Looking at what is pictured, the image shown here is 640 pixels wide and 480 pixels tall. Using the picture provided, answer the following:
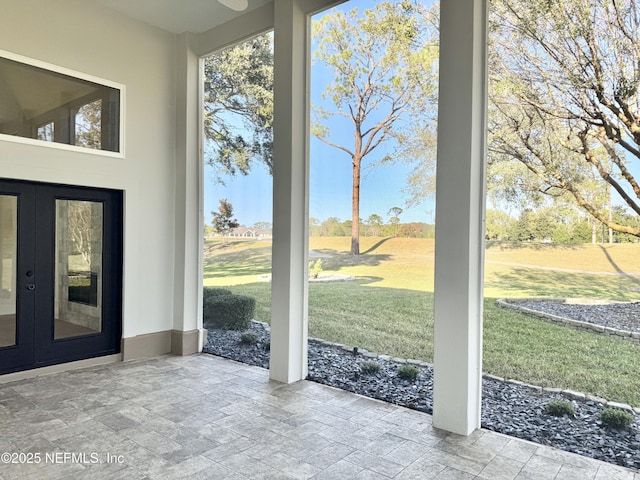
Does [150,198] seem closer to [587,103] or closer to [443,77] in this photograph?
[443,77]

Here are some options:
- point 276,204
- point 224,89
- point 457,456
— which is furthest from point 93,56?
point 457,456

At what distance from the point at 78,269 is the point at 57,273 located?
0.72ft

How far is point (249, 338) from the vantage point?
5.32 meters

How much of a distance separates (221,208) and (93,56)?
7.09 feet

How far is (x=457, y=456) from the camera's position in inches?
120

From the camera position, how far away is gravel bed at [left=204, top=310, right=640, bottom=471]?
3.04 m

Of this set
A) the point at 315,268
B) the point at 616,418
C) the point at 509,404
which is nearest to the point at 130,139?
the point at 315,268

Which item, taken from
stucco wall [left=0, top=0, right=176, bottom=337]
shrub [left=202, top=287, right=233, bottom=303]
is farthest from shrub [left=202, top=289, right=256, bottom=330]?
stucco wall [left=0, top=0, right=176, bottom=337]

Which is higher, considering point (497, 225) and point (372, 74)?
point (372, 74)

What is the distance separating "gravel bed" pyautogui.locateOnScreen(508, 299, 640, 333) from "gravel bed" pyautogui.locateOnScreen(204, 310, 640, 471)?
0.56 m

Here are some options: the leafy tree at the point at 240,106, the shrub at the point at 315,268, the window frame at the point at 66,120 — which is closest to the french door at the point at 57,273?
the window frame at the point at 66,120

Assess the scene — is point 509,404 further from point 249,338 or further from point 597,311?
point 249,338

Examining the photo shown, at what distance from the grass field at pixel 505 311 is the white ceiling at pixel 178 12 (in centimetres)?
285

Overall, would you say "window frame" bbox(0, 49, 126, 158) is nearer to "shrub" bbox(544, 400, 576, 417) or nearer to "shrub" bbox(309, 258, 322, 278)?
"shrub" bbox(309, 258, 322, 278)
